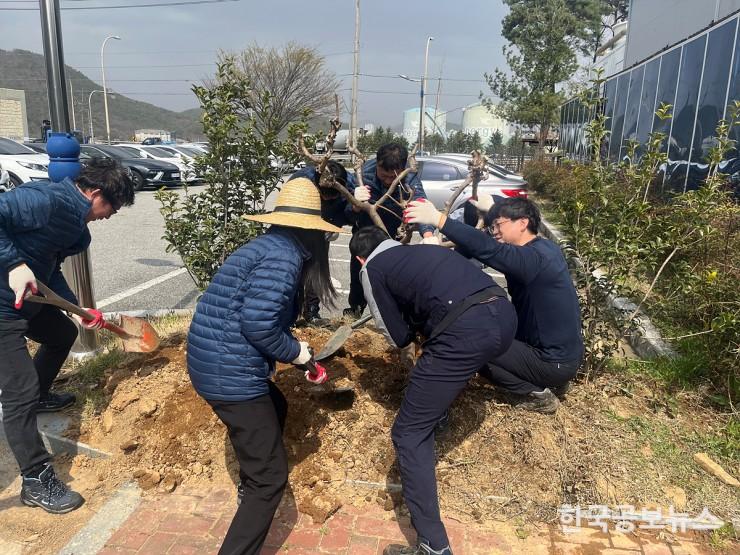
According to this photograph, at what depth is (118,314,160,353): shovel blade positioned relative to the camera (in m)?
3.57

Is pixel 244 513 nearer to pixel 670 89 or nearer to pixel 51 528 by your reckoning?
pixel 51 528

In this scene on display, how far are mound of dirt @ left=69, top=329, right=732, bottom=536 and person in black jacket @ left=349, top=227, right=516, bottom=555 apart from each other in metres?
0.51

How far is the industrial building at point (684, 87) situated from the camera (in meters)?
7.44

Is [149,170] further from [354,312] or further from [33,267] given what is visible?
[33,267]

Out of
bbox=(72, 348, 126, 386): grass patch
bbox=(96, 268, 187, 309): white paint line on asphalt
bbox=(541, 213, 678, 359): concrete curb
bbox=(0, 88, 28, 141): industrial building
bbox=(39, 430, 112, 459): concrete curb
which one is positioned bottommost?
bbox=(39, 430, 112, 459): concrete curb

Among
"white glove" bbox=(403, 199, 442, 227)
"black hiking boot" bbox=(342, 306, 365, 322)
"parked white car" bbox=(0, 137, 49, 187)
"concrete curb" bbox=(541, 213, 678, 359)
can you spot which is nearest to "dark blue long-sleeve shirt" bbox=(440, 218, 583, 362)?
"white glove" bbox=(403, 199, 442, 227)

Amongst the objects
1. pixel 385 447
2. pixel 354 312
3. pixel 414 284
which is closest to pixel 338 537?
pixel 385 447

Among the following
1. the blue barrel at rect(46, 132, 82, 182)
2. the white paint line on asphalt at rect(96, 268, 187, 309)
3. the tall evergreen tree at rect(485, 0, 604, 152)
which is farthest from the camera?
the tall evergreen tree at rect(485, 0, 604, 152)

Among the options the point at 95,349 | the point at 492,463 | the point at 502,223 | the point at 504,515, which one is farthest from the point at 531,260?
the point at 95,349

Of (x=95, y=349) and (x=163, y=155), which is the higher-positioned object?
(x=163, y=155)

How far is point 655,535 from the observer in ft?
8.46

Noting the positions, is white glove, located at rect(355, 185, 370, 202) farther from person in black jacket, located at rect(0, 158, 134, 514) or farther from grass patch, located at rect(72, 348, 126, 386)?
grass patch, located at rect(72, 348, 126, 386)

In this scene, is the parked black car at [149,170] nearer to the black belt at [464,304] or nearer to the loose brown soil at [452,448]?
the loose brown soil at [452,448]

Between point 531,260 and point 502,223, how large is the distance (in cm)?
27
